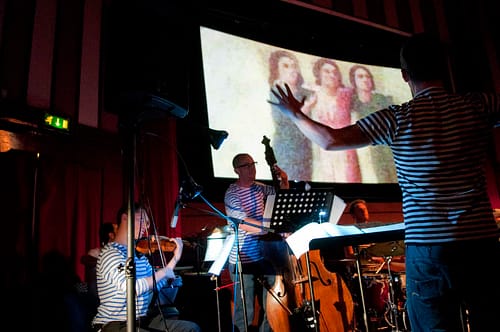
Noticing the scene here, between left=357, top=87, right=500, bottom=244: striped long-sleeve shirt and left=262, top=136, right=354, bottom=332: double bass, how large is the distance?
1929 millimetres

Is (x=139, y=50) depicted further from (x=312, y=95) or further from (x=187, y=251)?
(x=312, y=95)

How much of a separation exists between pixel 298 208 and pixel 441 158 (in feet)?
5.30

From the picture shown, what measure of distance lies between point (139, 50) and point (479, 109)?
1.68 metres

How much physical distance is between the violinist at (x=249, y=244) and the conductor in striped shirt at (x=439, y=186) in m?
2.10

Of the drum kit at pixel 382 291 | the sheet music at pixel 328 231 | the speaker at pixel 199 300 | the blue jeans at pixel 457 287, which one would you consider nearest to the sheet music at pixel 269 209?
the sheet music at pixel 328 231

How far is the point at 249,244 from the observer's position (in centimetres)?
386

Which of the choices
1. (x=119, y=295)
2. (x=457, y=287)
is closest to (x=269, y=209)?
(x=119, y=295)

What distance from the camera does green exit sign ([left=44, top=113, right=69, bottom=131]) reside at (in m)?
3.93

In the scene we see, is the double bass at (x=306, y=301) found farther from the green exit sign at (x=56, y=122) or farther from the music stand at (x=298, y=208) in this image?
the green exit sign at (x=56, y=122)

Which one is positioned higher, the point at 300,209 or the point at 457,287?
the point at 300,209

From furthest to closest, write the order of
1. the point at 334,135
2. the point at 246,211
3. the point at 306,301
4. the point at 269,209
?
the point at 246,211, the point at 306,301, the point at 269,209, the point at 334,135

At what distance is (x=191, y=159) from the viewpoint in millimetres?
4891

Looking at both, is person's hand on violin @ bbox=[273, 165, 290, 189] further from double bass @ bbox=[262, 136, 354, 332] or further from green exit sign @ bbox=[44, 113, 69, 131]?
green exit sign @ bbox=[44, 113, 69, 131]

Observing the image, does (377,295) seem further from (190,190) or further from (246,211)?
(190,190)
